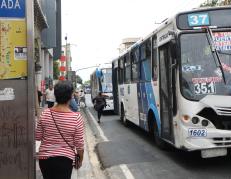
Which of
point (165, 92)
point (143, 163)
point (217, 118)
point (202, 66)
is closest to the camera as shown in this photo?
point (217, 118)

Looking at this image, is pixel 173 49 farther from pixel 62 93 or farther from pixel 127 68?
pixel 127 68

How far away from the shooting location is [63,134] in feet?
16.1

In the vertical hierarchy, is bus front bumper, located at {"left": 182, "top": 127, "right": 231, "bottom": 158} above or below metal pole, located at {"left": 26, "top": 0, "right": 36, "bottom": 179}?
below

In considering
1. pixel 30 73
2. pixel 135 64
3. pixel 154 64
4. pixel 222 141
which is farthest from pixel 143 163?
pixel 135 64

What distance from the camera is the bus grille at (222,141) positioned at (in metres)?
9.32

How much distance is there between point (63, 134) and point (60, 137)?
4cm

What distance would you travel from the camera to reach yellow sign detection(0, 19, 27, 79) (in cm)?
635

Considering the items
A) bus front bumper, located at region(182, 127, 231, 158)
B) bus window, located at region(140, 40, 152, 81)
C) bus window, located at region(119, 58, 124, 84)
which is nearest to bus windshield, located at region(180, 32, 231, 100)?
bus front bumper, located at region(182, 127, 231, 158)

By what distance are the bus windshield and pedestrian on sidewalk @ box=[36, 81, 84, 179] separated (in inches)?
195

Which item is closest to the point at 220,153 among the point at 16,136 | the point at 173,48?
the point at 173,48

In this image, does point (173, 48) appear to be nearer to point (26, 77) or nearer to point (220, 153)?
point (220, 153)

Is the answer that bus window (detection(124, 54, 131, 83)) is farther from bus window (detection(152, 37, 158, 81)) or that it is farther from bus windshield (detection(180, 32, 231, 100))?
bus windshield (detection(180, 32, 231, 100))

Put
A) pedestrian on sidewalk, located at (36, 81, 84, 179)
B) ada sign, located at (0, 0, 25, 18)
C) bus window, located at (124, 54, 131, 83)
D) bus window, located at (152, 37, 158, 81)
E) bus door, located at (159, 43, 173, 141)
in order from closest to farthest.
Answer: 1. pedestrian on sidewalk, located at (36, 81, 84, 179)
2. ada sign, located at (0, 0, 25, 18)
3. bus door, located at (159, 43, 173, 141)
4. bus window, located at (152, 37, 158, 81)
5. bus window, located at (124, 54, 131, 83)

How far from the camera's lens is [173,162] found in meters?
10.7
